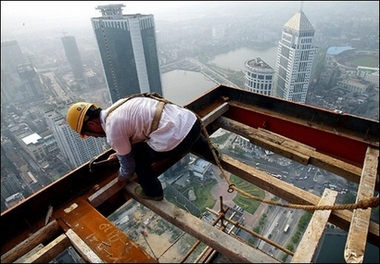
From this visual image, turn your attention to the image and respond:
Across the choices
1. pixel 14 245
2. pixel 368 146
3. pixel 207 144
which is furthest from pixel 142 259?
pixel 368 146

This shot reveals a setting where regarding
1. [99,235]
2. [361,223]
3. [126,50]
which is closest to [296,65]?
[126,50]

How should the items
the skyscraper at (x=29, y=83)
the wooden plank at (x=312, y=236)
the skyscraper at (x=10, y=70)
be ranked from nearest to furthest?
the wooden plank at (x=312, y=236)
the skyscraper at (x=10, y=70)
the skyscraper at (x=29, y=83)

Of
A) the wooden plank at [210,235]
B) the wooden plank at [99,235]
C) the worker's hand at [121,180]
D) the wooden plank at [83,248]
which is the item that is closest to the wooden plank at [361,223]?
the wooden plank at [210,235]

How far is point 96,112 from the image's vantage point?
2.47m

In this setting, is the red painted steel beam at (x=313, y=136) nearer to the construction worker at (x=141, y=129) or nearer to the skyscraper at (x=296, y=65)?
the construction worker at (x=141, y=129)

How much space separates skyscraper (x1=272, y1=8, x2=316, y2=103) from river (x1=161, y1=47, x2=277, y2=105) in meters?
4.24

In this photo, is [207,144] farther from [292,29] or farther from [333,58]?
[333,58]

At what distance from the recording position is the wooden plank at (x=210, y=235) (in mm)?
1819

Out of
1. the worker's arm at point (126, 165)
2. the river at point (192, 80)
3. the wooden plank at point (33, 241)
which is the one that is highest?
the worker's arm at point (126, 165)

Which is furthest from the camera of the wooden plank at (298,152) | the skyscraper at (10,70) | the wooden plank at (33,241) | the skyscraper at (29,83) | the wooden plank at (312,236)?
the skyscraper at (29,83)

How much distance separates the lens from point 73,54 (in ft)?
92.5

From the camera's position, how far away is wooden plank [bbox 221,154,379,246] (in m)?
2.16

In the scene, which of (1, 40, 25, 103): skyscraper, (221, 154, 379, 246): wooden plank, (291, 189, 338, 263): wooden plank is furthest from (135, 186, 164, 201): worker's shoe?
(1, 40, 25, 103): skyscraper

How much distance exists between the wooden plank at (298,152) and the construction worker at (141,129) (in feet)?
Answer: 4.03
